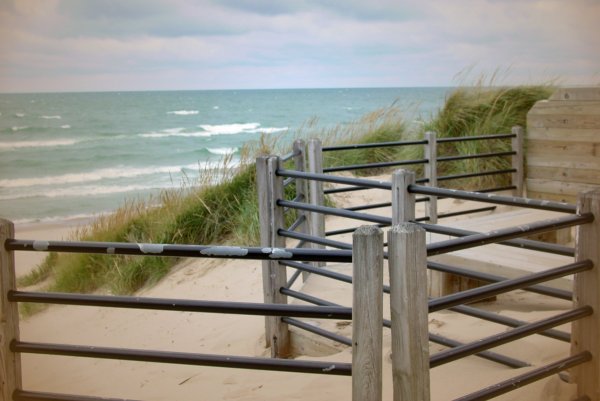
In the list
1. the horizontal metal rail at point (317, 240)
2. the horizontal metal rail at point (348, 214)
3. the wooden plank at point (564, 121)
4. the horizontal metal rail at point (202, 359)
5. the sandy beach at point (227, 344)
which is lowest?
the sandy beach at point (227, 344)

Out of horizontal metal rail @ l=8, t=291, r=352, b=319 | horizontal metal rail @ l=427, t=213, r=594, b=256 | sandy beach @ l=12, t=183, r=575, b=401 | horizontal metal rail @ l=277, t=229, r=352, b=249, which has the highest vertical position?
horizontal metal rail @ l=427, t=213, r=594, b=256

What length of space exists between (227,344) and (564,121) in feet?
11.8

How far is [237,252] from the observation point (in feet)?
6.34

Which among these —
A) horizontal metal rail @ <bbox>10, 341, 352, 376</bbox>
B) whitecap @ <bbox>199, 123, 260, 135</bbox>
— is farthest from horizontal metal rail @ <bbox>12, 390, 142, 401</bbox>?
whitecap @ <bbox>199, 123, 260, 135</bbox>

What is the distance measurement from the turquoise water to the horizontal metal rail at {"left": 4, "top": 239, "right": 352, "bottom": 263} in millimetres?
5114

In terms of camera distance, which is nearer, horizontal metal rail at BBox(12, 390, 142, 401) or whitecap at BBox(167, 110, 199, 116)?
horizontal metal rail at BBox(12, 390, 142, 401)

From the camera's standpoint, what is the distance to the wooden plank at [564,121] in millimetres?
5840

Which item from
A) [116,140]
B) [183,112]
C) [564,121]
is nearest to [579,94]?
[564,121]

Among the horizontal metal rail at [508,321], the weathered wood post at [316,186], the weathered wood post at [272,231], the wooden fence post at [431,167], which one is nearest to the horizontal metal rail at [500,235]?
the horizontal metal rail at [508,321]

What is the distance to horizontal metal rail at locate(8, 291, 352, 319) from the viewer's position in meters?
1.89

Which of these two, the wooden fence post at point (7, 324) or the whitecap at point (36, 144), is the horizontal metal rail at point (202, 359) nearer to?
the wooden fence post at point (7, 324)

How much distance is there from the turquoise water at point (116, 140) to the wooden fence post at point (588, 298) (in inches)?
208

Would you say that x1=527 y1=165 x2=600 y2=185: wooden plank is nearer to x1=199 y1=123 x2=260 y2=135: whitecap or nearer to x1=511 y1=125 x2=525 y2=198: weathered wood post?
x1=511 y1=125 x2=525 y2=198: weathered wood post

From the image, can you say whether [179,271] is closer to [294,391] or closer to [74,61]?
[294,391]
